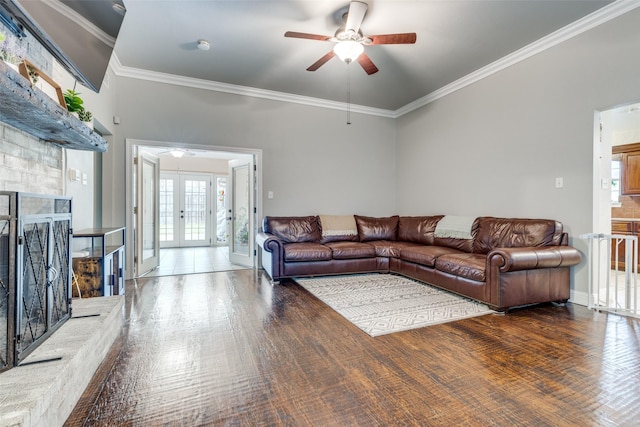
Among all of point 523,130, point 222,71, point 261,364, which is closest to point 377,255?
point 523,130

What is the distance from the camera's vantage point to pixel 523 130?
376 cm

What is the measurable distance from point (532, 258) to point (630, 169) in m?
4.36

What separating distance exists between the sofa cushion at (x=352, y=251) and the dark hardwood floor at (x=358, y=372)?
60.5 inches

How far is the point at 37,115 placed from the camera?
5.41 feet

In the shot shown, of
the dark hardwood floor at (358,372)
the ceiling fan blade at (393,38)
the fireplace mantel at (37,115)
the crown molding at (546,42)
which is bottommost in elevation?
the dark hardwood floor at (358,372)

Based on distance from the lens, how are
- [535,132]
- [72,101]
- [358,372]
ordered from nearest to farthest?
[358,372] < [72,101] < [535,132]

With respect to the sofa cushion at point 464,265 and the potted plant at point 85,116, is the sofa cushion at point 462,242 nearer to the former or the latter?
the sofa cushion at point 464,265

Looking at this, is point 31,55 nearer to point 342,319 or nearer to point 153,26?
point 153,26

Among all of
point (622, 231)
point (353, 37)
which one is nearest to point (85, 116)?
point (353, 37)

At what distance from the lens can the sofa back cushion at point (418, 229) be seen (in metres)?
4.67

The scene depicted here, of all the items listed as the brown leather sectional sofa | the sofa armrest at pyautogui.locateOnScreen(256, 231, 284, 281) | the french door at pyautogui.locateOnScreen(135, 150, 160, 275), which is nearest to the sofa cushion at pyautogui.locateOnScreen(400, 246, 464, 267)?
the brown leather sectional sofa

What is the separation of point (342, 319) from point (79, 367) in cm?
191

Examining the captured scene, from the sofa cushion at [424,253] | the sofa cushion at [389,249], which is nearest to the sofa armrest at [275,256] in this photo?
the sofa cushion at [389,249]

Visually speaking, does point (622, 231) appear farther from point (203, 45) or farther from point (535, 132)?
point (203, 45)
